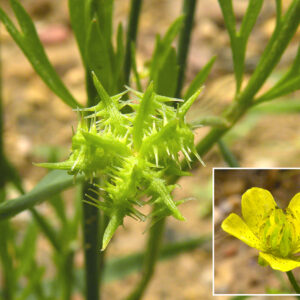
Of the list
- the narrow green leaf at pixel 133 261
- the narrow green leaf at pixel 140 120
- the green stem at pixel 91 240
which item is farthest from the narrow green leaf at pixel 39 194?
the narrow green leaf at pixel 133 261

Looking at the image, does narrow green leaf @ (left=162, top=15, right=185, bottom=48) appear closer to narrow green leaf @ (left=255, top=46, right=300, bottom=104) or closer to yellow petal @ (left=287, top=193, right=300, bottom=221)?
narrow green leaf @ (left=255, top=46, right=300, bottom=104)

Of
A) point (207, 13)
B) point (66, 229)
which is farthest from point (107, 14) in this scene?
point (207, 13)

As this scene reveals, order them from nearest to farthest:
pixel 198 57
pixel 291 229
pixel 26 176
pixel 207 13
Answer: pixel 291 229
pixel 26 176
pixel 198 57
pixel 207 13

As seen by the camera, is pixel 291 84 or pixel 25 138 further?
pixel 25 138

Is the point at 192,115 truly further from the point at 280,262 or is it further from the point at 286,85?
the point at 280,262

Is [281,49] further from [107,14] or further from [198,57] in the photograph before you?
[198,57]

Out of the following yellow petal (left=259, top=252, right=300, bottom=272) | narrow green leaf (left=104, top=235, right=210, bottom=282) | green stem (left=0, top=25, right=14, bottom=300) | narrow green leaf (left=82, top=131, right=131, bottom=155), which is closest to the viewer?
narrow green leaf (left=82, top=131, right=131, bottom=155)

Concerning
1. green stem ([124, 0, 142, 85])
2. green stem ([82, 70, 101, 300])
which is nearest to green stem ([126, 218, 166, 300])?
green stem ([82, 70, 101, 300])

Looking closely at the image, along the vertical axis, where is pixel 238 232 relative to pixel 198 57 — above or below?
below
